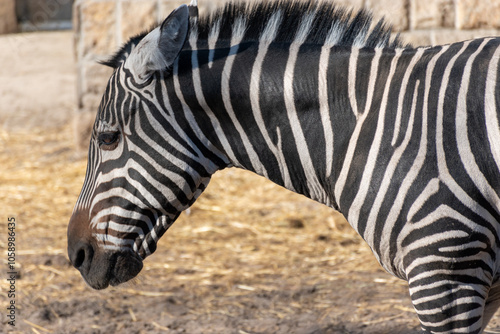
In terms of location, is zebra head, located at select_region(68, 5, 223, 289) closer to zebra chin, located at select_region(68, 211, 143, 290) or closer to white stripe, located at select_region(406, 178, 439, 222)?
zebra chin, located at select_region(68, 211, 143, 290)

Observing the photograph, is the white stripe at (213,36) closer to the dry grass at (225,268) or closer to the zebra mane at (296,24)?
the zebra mane at (296,24)

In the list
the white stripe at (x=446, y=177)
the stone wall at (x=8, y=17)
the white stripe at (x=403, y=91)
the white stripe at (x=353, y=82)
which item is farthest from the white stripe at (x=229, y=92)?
the stone wall at (x=8, y=17)

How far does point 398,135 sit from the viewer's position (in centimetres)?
202

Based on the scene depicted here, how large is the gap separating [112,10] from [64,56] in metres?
3.45

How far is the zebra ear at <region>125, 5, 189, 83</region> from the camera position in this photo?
7.00 feet

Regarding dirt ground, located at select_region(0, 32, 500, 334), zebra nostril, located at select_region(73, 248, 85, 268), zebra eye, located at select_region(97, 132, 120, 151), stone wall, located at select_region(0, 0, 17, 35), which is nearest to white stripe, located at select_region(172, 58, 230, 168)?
zebra eye, located at select_region(97, 132, 120, 151)

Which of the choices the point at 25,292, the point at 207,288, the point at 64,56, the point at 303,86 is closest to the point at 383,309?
the point at 207,288

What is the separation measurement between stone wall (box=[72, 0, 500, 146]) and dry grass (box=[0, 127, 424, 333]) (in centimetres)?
112

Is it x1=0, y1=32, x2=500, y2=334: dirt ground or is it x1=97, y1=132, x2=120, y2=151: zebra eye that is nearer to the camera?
x1=97, y1=132, x2=120, y2=151: zebra eye

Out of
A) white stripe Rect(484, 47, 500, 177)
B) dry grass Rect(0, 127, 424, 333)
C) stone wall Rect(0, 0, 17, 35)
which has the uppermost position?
white stripe Rect(484, 47, 500, 177)

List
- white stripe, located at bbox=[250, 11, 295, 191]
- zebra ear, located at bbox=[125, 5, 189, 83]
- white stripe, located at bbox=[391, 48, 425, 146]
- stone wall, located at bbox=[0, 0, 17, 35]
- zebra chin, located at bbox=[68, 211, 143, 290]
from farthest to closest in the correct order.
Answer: stone wall, located at bbox=[0, 0, 17, 35]
zebra chin, located at bbox=[68, 211, 143, 290]
white stripe, located at bbox=[250, 11, 295, 191]
zebra ear, located at bbox=[125, 5, 189, 83]
white stripe, located at bbox=[391, 48, 425, 146]

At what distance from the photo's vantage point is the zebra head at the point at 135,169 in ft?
7.45

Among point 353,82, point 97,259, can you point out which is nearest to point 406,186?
point 353,82

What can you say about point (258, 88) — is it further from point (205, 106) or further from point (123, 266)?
point (123, 266)
